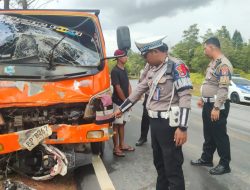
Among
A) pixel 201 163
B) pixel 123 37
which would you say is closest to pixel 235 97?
pixel 201 163

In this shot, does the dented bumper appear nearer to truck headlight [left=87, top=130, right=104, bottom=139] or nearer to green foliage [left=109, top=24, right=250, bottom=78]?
truck headlight [left=87, top=130, right=104, bottom=139]

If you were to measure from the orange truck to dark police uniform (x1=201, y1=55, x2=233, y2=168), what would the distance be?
1.29 m

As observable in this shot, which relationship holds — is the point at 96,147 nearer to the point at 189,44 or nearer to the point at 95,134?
the point at 95,134

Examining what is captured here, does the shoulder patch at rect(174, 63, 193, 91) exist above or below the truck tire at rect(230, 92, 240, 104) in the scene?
above

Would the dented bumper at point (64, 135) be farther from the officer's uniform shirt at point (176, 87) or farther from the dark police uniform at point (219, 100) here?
the dark police uniform at point (219, 100)

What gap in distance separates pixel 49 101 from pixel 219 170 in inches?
98.1

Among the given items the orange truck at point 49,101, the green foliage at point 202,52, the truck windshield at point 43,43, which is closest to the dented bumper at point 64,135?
the orange truck at point 49,101

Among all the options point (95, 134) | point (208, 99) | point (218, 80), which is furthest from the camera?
point (208, 99)

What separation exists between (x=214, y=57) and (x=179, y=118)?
1.95 m

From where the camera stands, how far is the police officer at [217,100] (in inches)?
192

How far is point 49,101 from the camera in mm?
4590

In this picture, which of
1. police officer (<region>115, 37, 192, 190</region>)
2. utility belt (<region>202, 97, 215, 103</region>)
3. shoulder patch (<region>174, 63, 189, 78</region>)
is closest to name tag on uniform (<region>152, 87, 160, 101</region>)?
police officer (<region>115, 37, 192, 190</region>)

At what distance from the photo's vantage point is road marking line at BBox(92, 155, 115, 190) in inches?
177

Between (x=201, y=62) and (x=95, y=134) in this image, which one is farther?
(x=201, y=62)
